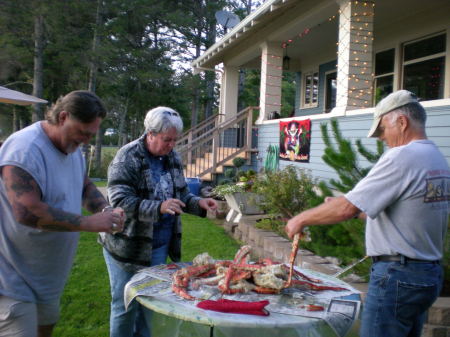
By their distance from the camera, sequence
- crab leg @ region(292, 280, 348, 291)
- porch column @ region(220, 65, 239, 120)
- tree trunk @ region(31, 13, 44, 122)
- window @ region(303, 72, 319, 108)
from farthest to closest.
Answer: tree trunk @ region(31, 13, 44, 122)
porch column @ region(220, 65, 239, 120)
window @ region(303, 72, 319, 108)
crab leg @ region(292, 280, 348, 291)

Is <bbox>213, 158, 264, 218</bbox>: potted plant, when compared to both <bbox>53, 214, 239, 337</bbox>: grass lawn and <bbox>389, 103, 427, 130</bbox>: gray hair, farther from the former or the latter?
<bbox>389, 103, 427, 130</bbox>: gray hair

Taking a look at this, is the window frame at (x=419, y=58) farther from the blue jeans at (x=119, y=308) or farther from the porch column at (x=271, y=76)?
the blue jeans at (x=119, y=308)

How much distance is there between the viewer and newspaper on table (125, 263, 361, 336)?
203cm

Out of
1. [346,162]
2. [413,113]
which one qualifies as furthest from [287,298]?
[346,162]

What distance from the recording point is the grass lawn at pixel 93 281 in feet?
13.1

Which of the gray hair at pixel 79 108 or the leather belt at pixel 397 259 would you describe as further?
the gray hair at pixel 79 108

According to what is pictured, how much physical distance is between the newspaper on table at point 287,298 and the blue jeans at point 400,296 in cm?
12

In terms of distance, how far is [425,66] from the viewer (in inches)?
332

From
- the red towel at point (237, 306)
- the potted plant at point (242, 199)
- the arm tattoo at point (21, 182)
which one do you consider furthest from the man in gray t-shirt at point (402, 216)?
the potted plant at point (242, 199)

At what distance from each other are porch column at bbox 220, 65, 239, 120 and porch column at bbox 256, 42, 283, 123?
3477mm

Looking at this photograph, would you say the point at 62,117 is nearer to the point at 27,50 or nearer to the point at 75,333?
the point at 75,333

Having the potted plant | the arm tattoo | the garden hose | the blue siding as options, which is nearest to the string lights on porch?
the blue siding

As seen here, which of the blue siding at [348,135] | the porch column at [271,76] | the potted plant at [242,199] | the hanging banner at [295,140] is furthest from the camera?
the porch column at [271,76]

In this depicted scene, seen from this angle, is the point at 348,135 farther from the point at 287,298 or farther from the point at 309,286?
the point at 287,298
